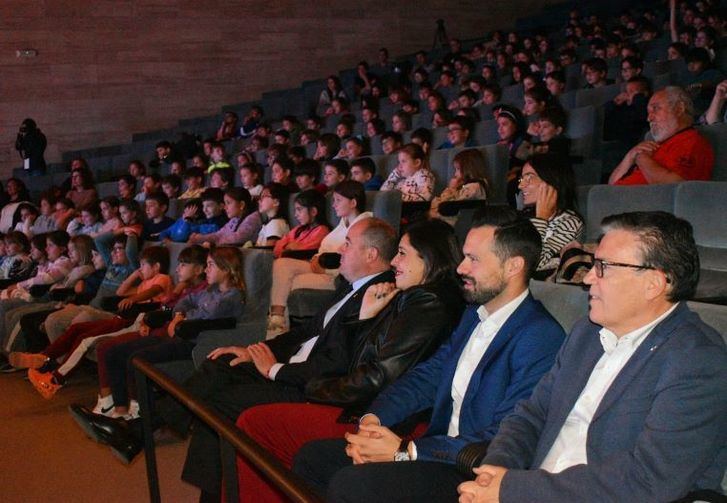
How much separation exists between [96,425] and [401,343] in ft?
3.29

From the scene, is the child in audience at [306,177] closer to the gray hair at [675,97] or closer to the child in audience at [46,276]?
the child in audience at [46,276]

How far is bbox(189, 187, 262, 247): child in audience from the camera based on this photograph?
15.0 feet

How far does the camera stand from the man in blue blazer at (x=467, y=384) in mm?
1651

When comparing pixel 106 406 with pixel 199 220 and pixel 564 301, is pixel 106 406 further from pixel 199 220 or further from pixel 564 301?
pixel 564 301

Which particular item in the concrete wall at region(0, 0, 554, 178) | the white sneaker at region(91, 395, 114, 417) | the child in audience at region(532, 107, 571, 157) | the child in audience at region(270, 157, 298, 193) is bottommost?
the white sneaker at region(91, 395, 114, 417)

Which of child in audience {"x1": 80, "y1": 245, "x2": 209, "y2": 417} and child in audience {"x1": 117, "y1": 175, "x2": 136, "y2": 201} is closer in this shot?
child in audience {"x1": 80, "y1": 245, "x2": 209, "y2": 417}

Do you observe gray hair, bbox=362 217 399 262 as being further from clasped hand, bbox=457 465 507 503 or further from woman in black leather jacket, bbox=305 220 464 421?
clasped hand, bbox=457 465 507 503

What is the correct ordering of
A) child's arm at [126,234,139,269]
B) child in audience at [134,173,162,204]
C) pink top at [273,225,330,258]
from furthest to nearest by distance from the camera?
child in audience at [134,173,162,204], child's arm at [126,234,139,269], pink top at [273,225,330,258]

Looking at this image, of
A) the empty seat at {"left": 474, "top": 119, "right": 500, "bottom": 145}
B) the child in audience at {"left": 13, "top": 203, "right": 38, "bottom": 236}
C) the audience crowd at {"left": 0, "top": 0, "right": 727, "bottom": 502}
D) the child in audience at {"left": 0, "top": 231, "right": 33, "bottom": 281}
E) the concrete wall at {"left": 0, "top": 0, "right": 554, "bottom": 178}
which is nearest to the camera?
the audience crowd at {"left": 0, "top": 0, "right": 727, "bottom": 502}

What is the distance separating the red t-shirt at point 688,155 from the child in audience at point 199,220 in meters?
2.73

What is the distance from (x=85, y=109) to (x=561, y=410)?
31.7ft

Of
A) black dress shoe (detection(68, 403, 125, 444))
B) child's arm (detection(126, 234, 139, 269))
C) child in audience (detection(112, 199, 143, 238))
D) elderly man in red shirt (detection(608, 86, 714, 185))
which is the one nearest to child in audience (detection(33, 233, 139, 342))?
child's arm (detection(126, 234, 139, 269))

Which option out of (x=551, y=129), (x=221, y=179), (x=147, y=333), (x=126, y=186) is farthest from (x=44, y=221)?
(x=551, y=129)

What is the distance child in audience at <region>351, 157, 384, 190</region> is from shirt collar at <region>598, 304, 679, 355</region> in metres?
3.39
